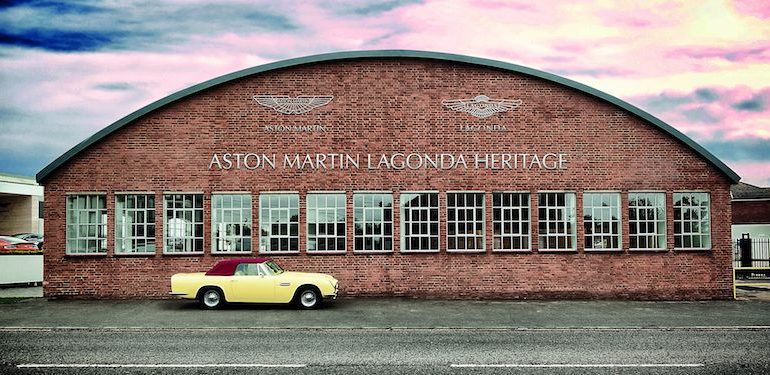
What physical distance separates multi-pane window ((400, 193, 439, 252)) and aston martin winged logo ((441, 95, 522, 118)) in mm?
2706

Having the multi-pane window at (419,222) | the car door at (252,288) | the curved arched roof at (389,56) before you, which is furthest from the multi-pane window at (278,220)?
the curved arched roof at (389,56)

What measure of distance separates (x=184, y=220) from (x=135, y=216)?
147 cm

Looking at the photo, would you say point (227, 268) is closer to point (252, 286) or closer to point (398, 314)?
point (252, 286)

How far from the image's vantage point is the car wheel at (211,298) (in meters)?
18.2

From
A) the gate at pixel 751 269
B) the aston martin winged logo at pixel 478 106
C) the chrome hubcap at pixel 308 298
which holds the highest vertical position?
the aston martin winged logo at pixel 478 106

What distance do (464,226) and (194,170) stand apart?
27.0ft

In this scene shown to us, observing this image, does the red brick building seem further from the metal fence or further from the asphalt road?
the metal fence

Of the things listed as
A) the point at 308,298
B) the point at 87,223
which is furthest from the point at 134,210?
the point at 308,298

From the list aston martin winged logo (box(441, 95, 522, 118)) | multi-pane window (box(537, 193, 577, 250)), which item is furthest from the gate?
aston martin winged logo (box(441, 95, 522, 118))

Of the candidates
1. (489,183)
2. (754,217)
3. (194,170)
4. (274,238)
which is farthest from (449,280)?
(754,217)

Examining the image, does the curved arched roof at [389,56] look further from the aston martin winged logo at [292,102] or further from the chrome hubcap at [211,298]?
the chrome hubcap at [211,298]

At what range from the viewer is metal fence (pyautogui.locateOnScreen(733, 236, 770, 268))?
33.2 metres

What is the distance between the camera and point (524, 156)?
21.3 meters

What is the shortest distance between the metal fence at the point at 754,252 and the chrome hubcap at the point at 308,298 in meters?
23.7
